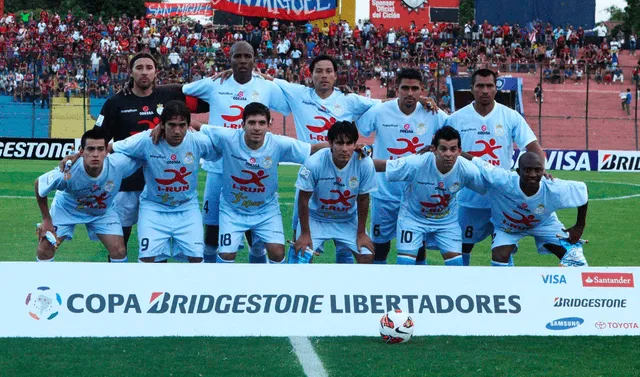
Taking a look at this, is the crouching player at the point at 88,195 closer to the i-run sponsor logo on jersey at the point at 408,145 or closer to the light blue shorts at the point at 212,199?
the light blue shorts at the point at 212,199

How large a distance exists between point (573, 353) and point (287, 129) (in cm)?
2474

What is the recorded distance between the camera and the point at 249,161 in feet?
26.7

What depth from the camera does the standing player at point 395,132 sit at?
8.61 m

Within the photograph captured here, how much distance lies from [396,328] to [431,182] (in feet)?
6.99

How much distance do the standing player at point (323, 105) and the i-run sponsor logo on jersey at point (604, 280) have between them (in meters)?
2.66

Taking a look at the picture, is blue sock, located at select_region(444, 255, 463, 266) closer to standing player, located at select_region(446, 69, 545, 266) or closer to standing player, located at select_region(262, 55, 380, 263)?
standing player, located at select_region(446, 69, 545, 266)

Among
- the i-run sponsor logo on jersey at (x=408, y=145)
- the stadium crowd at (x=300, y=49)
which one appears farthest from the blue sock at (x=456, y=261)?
the stadium crowd at (x=300, y=49)

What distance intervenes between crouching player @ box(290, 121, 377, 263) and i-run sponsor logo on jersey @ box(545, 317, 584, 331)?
6.61 feet

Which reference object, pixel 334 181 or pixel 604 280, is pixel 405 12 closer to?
pixel 334 181

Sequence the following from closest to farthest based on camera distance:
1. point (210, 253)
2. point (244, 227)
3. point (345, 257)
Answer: point (244, 227) → point (345, 257) → point (210, 253)

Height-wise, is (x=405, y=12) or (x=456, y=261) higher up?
(x=405, y=12)

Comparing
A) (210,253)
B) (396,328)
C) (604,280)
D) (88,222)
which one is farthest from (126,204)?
(604,280)

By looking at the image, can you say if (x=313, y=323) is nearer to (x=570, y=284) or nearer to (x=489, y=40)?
(x=570, y=284)

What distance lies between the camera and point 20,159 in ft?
81.8
